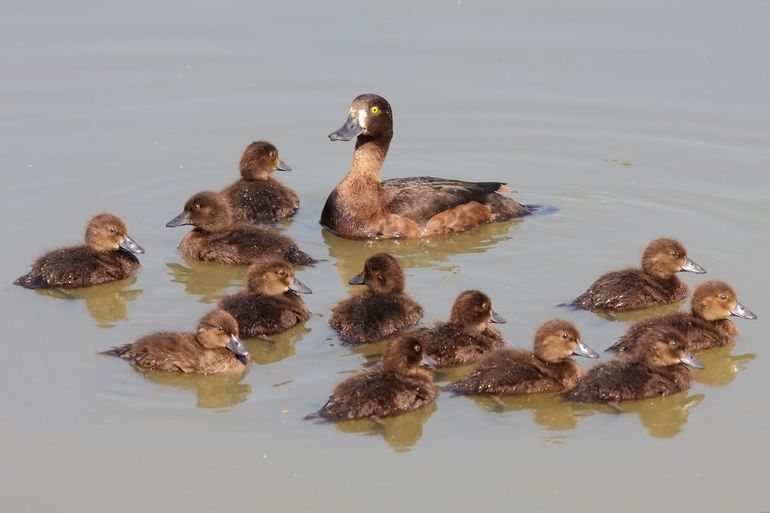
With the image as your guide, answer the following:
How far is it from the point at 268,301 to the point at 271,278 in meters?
0.21

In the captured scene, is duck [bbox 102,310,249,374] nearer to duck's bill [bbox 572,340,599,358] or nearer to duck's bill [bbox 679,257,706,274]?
duck's bill [bbox 572,340,599,358]

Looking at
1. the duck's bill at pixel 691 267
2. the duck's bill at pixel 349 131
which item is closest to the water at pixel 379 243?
the duck's bill at pixel 691 267

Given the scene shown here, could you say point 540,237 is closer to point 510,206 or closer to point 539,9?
point 510,206

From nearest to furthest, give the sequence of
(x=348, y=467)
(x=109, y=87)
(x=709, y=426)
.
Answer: (x=348, y=467)
(x=709, y=426)
(x=109, y=87)

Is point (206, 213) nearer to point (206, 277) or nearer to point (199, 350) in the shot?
point (206, 277)

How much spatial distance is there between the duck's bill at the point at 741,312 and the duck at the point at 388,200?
2.63 metres

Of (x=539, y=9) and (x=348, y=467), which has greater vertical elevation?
(x=539, y=9)

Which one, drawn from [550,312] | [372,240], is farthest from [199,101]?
[550,312]

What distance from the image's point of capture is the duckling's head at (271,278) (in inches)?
368

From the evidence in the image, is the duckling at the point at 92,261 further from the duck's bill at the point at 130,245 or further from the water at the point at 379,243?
the water at the point at 379,243

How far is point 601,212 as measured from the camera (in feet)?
37.2

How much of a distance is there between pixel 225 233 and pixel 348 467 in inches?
133

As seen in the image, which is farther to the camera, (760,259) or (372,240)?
(372,240)

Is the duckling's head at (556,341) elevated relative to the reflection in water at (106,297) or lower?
elevated
